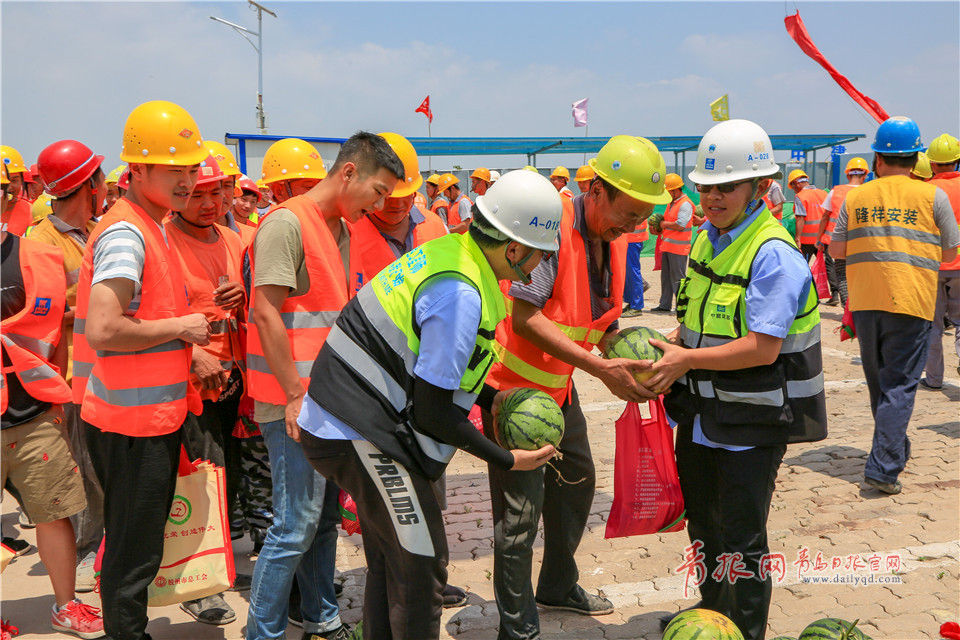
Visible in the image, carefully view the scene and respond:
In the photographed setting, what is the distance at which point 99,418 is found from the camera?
3.34 m

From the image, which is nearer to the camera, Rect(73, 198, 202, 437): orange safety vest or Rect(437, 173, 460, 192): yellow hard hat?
Rect(73, 198, 202, 437): orange safety vest

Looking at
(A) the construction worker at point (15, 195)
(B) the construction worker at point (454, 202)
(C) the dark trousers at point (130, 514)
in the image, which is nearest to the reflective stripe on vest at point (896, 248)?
(C) the dark trousers at point (130, 514)

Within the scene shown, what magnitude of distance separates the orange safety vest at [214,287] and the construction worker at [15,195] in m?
3.14

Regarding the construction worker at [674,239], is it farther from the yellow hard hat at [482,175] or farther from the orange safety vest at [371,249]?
the orange safety vest at [371,249]

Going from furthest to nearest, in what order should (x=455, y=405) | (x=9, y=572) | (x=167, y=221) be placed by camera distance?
1. (x=9, y=572)
2. (x=167, y=221)
3. (x=455, y=405)

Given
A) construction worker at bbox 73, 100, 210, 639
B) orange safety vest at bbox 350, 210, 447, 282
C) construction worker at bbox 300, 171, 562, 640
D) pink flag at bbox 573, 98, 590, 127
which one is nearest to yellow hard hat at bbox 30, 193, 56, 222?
orange safety vest at bbox 350, 210, 447, 282

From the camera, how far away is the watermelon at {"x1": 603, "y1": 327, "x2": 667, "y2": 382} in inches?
140

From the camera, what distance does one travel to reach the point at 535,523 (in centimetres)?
368

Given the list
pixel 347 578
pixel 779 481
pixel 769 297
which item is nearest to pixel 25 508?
pixel 347 578

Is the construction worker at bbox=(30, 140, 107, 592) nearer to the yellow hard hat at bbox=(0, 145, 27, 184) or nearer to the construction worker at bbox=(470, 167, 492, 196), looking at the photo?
the yellow hard hat at bbox=(0, 145, 27, 184)

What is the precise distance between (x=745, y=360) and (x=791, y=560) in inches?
91.1

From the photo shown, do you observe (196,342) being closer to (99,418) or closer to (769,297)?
(99,418)

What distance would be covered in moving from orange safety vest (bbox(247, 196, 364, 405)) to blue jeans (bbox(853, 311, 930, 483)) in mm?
4725

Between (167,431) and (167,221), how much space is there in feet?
4.86
